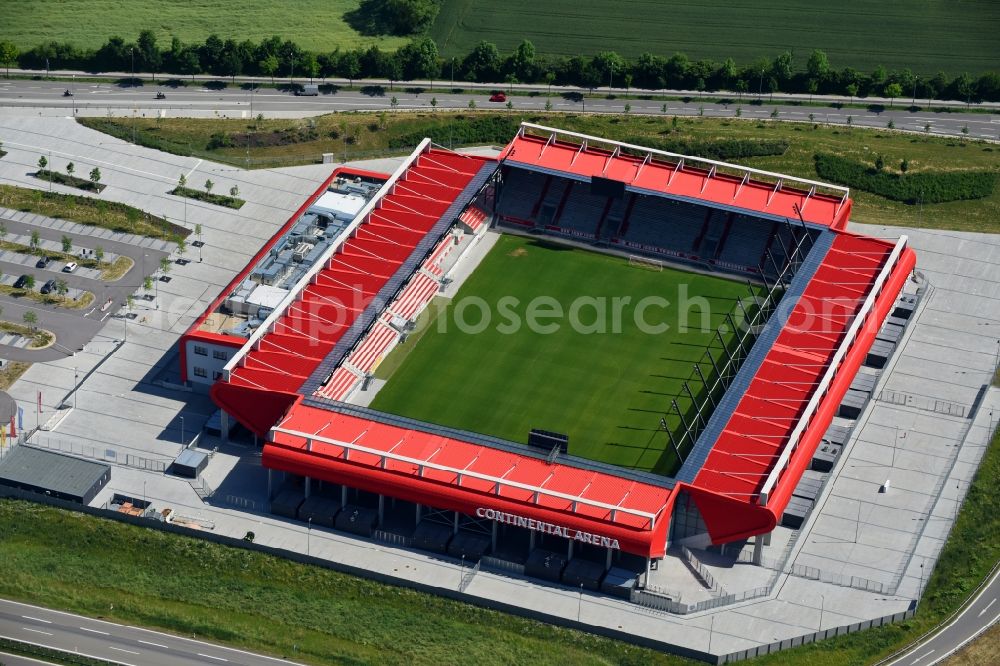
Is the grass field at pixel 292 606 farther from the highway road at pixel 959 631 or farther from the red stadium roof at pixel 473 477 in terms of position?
the red stadium roof at pixel 473 477

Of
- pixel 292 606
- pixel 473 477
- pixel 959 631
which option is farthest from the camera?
pixel 473 477

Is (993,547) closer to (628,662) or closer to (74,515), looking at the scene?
(628,662)

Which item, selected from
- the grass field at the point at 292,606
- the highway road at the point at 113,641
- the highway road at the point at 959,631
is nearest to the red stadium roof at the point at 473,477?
the grass field at the point at 292,606

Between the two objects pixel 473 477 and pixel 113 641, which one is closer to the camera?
pixel 113 641

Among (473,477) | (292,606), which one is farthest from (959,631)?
(292,606)

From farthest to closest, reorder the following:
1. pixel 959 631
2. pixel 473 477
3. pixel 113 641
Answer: pixel 473 477 → pixel 959 631 → pixel 113 641

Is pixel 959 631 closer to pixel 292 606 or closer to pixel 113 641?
pixel 292 606

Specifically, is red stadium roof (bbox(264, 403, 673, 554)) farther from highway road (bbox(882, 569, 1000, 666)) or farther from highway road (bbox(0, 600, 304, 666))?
highway road (bbox(882, 569, 1000, 666))
